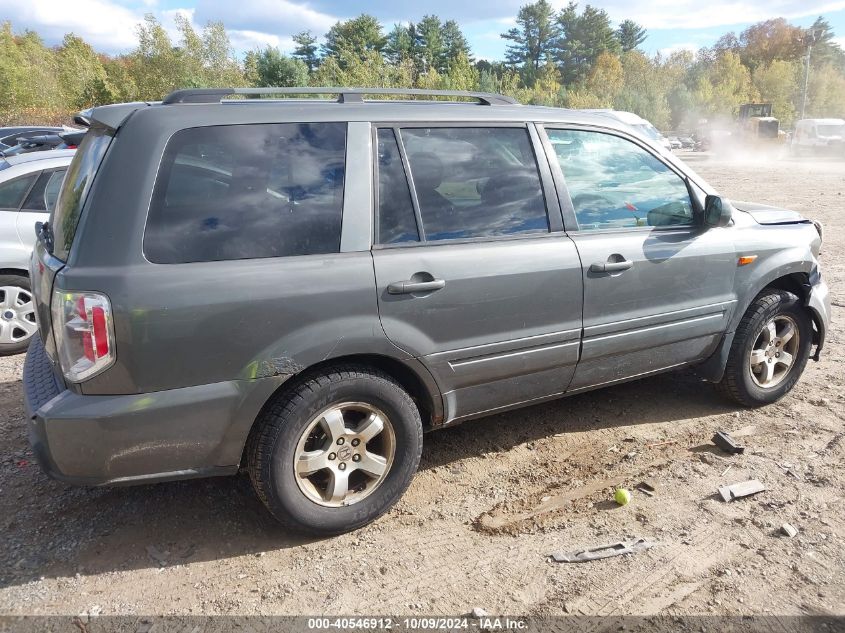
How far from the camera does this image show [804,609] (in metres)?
2.60

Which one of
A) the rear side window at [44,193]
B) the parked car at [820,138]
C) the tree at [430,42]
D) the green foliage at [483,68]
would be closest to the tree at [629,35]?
the green foliage at [483,68]

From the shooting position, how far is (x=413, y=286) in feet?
9.70

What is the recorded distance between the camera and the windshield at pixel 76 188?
2.67 m

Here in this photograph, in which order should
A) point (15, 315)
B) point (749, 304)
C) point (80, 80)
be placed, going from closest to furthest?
1. point (749, 304)
2. point (15, 315)
3. point (80, 80)

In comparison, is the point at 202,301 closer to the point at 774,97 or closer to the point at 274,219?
the point at 274,219

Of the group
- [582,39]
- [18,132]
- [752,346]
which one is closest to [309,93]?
[752,346]

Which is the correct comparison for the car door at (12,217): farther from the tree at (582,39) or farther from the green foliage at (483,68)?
the tree at (582,39)

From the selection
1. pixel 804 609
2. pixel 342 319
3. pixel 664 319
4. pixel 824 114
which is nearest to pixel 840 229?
pixel 664 319

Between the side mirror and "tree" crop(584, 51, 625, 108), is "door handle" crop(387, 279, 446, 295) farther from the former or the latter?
"tree" crop(584, 51, 625, 108)

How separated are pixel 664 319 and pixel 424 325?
5.12 feet

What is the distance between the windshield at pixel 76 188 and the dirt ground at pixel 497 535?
1.33 meters

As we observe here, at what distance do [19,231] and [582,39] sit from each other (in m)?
99.6

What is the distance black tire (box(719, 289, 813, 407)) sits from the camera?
4176 mm

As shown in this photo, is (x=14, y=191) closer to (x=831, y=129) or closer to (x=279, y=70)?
(x=279, y=70)
